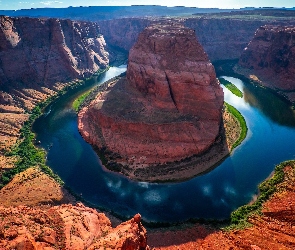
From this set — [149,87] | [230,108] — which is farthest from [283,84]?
[149,87]

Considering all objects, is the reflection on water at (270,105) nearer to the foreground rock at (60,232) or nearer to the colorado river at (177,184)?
the colorado river at (177,184)

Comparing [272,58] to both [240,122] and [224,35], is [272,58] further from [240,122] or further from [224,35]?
[240,122]

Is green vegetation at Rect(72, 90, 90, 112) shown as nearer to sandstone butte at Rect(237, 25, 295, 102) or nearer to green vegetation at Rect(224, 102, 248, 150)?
green vegetation at Rect(224, 102, 248, 150)

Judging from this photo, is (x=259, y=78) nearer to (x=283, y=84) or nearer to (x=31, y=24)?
(x=283, y=84)

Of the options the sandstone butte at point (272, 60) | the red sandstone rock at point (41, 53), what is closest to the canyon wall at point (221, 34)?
the sandstone butte at point (272, 60)

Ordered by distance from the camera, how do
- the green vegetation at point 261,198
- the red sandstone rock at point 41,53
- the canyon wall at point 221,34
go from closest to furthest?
the green vegetation at point 261,198 → the red sandstone rock at point 41,53 → the canyon wall at point 221,34

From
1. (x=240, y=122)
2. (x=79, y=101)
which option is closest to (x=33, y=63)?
(x=79, y=101)

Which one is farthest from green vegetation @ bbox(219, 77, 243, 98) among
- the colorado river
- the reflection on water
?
the colorado river
